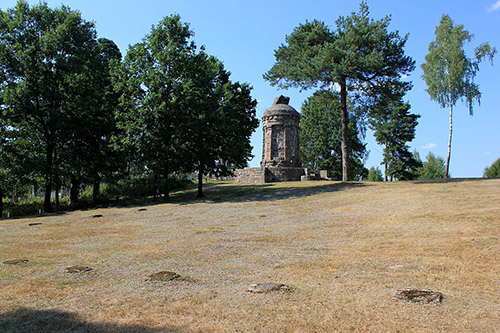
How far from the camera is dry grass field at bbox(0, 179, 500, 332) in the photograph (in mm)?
5129

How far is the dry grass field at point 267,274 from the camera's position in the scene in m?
5.13

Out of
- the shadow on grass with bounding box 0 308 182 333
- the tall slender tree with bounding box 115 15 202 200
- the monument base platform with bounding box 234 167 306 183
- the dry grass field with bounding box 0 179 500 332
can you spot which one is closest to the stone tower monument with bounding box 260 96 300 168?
the monument base platform with bounding box 234 167 306 183

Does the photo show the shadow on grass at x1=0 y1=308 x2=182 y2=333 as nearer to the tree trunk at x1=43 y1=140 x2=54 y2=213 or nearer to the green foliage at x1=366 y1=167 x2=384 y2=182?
the tree trunk at x1=43 y1=140 x2=54 y2=213

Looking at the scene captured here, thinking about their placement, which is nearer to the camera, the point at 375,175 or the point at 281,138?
the point at 281,138

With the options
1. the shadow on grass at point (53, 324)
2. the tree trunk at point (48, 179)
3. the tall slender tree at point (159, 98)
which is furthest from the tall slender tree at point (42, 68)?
the shadow on grass at point (53, 324)

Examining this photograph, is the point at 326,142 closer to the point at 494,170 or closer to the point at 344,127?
the point at 344,127

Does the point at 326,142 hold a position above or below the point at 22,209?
above

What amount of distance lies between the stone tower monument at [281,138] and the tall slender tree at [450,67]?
14.3 meters

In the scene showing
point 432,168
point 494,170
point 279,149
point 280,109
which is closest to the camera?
point 279,149

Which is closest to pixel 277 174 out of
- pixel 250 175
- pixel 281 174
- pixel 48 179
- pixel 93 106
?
pixel 281 174

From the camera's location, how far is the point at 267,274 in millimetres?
7441

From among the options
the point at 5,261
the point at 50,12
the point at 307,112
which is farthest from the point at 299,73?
the point at 307,112

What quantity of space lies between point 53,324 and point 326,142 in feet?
170

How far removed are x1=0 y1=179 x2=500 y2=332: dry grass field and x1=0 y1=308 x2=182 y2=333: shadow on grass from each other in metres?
0.02
